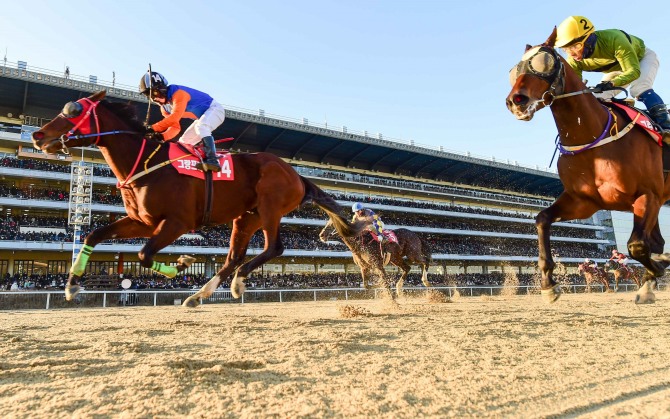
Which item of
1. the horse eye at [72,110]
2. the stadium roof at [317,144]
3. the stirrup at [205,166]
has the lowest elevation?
the stirrup at [205,166]

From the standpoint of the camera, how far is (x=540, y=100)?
14.3 ft

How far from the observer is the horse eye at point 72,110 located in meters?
5.05

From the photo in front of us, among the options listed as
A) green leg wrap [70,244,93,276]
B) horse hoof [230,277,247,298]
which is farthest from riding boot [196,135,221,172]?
green leg wrap [70,244,93,276]

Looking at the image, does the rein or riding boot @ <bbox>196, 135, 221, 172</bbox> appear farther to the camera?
riding boot @ <bbox>196, 135, 221, 172</bbox>

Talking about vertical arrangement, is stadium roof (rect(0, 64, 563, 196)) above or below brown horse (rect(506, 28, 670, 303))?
above

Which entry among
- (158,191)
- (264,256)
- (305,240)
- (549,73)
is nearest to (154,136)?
(158,191)

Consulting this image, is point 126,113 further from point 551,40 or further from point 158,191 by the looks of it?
point 551,40

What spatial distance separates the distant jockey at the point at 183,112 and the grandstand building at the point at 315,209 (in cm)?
874

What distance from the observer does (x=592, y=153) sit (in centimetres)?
469

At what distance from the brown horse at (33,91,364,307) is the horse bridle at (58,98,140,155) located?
10 mm

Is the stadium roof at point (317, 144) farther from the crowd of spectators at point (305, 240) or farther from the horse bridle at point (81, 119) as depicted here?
the horse bridle at point (81, 119)

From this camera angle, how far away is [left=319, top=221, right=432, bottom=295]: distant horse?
11883 millimetres

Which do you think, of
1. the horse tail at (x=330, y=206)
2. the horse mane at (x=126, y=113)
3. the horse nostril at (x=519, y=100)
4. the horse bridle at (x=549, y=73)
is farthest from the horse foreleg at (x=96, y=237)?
the horse bridle at (x=549, y=73)

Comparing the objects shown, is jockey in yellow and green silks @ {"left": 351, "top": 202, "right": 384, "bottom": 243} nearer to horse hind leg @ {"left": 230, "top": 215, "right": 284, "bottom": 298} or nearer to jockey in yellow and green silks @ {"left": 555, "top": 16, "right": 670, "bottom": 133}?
horse hind leg @ {"left": 230, "top": 215, "right": 284, "bottom": 298}
